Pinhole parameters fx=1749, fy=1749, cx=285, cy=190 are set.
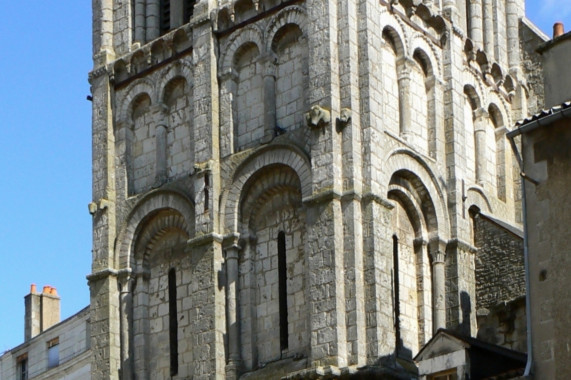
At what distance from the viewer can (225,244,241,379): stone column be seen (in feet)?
129

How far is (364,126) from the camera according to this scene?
128 feet

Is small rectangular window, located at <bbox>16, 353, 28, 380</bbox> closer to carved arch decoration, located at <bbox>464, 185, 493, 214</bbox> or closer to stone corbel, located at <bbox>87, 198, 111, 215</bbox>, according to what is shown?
stone corbel, located at <bbox>87, 198, 111, 215</bbox>

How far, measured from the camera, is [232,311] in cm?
3975

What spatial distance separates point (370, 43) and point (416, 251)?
4.95 meters

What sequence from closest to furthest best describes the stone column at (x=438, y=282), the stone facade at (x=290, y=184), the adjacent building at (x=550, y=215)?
the adjacent building at (x=550, y=215) < the stone facade at (x=290, y=184) < the stone column at (x=438, y=282)

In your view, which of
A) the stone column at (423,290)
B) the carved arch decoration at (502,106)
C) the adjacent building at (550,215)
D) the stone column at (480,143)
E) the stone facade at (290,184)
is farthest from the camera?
the carved arch decoration at (502,106)

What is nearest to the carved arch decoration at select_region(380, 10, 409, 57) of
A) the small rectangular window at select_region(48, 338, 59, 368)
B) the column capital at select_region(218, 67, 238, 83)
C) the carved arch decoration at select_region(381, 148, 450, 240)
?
the carved arch decoration at select_region(381, 148, 450, 240)

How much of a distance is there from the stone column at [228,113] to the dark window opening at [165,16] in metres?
3.91

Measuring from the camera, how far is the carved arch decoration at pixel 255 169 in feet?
128

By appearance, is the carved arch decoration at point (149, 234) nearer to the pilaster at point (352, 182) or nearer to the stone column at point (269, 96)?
the stone column at point (269, 96)

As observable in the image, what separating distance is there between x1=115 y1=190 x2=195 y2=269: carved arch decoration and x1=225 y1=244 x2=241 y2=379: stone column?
1.73 meters

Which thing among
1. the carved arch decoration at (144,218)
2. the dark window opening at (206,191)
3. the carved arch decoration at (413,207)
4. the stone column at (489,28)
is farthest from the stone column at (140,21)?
the stone column at (489,28)

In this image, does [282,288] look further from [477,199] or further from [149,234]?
[477,199]

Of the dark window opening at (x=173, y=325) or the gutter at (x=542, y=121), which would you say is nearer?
the gutter at (x=542, y=121)
